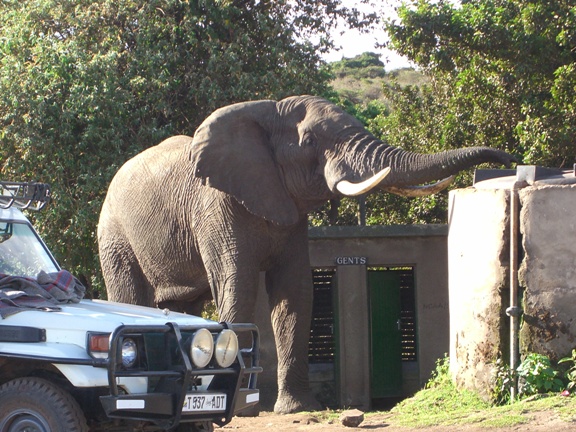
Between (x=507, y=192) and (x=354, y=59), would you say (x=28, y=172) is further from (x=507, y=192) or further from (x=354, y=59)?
(x=354, y=59)

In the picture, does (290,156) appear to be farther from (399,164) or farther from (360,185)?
(399,164)

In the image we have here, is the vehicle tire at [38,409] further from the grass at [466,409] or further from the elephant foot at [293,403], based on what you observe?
the elephant foot at [293,403]

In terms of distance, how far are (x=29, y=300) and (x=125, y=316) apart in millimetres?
671

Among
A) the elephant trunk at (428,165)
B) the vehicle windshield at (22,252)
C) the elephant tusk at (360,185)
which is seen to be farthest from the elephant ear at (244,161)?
the vehicle windshield at (22,252)

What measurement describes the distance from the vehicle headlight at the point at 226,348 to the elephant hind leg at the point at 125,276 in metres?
5.49

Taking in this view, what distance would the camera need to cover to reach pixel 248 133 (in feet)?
37.4

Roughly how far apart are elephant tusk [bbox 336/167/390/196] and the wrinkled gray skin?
3.5 inches

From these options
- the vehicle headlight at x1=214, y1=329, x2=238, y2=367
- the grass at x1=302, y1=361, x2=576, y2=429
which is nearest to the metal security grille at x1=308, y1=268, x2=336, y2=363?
the grass at x1=302, y1=361, x2=576, y2=429

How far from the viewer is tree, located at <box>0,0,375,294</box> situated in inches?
606

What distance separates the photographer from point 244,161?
11266 mm

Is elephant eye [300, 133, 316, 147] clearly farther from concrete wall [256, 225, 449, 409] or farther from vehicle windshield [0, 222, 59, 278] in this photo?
vehicle windshield [0, 222, 59, 278]

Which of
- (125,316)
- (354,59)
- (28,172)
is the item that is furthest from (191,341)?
(354,59)

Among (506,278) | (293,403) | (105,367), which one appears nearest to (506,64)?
(506,278)

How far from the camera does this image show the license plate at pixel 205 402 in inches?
265
